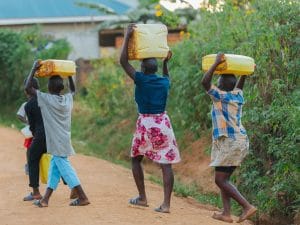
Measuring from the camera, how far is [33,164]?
26.4ft

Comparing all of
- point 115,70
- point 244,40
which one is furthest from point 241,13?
point 115,70

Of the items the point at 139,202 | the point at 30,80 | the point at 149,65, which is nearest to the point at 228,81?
the point at 149,65

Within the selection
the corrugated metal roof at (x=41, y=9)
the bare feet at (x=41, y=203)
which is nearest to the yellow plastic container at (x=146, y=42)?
the bare feet at (x=41, y=203)

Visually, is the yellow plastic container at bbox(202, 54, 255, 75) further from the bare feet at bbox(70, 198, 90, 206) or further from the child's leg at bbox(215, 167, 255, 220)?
the bare feet at bbox(70, 198, 90, 206)

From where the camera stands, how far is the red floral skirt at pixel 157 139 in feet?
23.9

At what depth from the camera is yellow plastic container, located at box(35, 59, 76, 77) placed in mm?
7605

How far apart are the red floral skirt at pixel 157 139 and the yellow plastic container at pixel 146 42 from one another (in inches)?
23.3

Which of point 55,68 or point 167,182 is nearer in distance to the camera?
point 167,182

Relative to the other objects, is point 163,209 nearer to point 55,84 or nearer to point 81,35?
point 55,84

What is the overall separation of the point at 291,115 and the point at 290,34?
5.86ft

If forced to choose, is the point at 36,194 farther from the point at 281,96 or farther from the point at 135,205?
the point at 281,96

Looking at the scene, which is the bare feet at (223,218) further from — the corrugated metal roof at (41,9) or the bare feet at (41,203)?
the corrugated metal roof at (41,9)

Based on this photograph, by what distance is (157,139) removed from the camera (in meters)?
7.29

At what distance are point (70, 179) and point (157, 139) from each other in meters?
0.99
